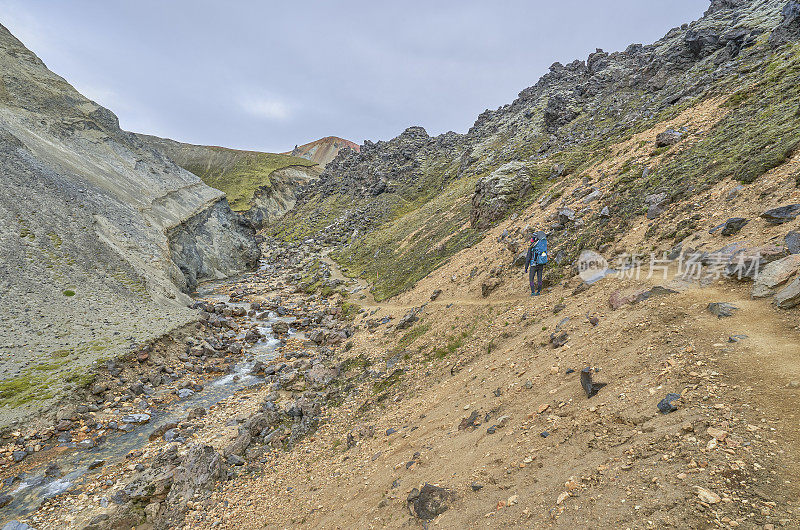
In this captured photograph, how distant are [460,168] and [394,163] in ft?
127

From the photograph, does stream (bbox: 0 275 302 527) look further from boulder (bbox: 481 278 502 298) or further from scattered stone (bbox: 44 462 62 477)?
boulder (bbox: 481 278 502 298)

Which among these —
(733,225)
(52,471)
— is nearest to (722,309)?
(733,225)

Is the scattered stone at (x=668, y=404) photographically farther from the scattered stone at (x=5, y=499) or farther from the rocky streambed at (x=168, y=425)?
the scattered stone at (x=5, y=499)

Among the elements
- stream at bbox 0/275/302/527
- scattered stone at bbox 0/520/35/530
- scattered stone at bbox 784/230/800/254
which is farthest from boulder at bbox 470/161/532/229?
scattered stone at bbox 0/520/35/530

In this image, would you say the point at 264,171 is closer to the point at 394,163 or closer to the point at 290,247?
the point at 394,163

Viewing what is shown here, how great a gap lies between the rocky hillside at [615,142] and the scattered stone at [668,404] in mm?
13516

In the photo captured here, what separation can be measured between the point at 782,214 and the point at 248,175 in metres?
190

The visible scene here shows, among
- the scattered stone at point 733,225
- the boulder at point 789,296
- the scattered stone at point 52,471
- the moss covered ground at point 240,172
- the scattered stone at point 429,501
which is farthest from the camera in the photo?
the moss covered ground at point 240,172

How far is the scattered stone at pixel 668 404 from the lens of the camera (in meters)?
6.87

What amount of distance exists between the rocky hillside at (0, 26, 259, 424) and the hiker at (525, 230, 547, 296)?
87.6 ft

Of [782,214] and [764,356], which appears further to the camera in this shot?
[782,214]

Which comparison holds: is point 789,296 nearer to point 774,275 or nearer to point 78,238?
point 774,275

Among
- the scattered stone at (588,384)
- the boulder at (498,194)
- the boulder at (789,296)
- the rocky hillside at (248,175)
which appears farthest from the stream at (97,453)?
the rocky hillside at (248,175)

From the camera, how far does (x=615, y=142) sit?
34.3 metres
